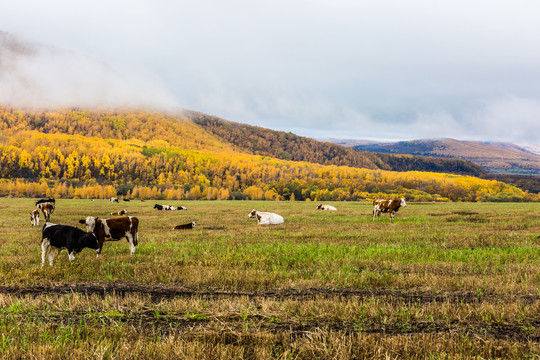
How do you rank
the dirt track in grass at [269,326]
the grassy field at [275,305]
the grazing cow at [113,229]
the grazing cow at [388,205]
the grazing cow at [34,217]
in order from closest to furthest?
the grassy field at [275,305], the dirt track in grass at [269,326], the grazing cow at [113,229], the grazing cow at [34,217], the grazing cow at [388,205]

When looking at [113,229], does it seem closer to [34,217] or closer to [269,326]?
[269,326]

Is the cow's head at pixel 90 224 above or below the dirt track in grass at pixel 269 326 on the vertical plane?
above

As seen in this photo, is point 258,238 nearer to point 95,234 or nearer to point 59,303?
point 95,234

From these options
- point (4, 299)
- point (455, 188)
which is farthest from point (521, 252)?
point (455, 188)

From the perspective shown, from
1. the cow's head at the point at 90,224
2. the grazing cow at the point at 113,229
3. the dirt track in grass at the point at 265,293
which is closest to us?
the dirt track in grass at the point at 265,293

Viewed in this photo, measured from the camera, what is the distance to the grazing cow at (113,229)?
41.3ft

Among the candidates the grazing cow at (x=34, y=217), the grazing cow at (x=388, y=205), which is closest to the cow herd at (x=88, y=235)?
the grazing cow at (x=34, y=217)

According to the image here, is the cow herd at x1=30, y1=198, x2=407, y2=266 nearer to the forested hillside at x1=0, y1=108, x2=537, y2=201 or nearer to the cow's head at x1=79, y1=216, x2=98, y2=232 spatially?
the cow's head at x1=79, y1=216, x2=98, y2=232

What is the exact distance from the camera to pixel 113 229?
1314cm

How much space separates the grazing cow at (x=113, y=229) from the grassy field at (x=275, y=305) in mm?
994

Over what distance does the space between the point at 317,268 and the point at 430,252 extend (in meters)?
5.62

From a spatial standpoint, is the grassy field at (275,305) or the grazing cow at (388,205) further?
the grazing cow at (388,205)

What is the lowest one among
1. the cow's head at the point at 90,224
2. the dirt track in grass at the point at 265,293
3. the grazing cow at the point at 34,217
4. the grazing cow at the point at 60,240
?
the grazing cow at the point at 34,217

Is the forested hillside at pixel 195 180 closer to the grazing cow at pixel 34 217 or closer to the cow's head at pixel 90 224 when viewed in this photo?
the grazing cow at pixel 34 217
